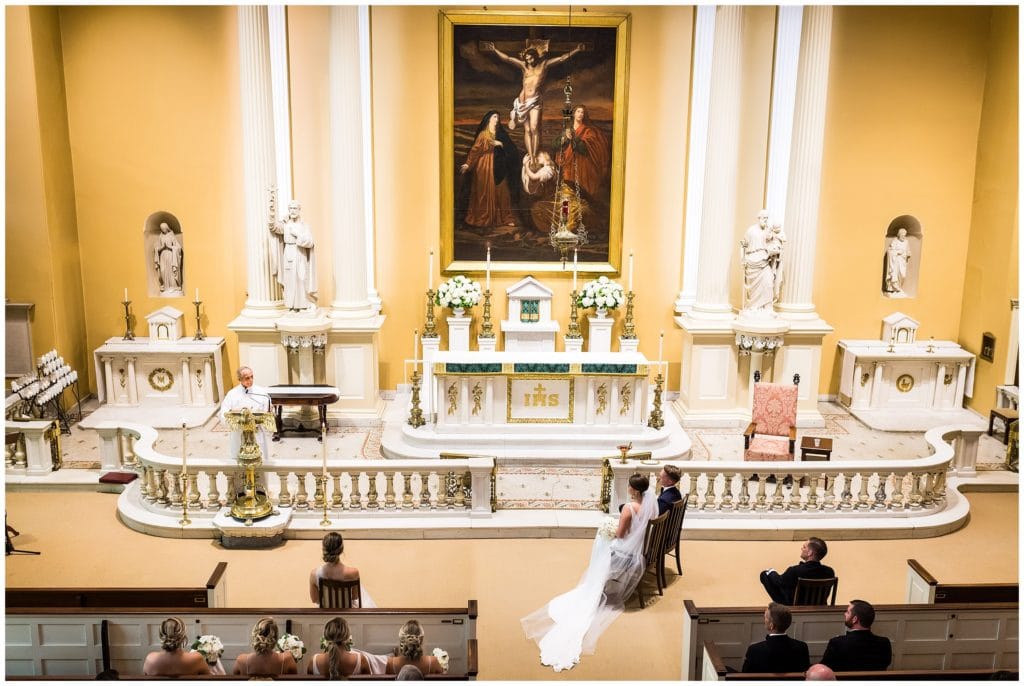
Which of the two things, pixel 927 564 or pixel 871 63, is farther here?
pixel 871 63

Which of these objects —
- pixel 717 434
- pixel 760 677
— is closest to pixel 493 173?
pixel 717 434

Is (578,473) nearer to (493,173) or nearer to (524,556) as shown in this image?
(524,556)

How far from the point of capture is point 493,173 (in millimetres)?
13562

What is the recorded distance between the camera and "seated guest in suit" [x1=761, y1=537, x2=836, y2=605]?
676cm

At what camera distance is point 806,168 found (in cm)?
1254

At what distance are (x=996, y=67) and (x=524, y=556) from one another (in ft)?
32.5

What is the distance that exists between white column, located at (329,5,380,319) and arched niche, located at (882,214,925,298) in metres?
7.76

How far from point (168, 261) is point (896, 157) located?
10904mm

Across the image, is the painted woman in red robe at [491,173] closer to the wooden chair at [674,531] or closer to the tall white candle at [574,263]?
the tall white candle at [574,263]

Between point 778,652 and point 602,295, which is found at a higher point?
point 602,295

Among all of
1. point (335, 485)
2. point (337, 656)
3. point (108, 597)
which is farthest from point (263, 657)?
point (335, 485)

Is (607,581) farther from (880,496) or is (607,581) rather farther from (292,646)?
(880,496)

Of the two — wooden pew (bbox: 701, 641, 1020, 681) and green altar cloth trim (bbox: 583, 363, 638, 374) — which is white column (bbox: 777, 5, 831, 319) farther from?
wooden pew (bbox: 701, 641, 1020, 681)

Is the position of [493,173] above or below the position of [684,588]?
above
